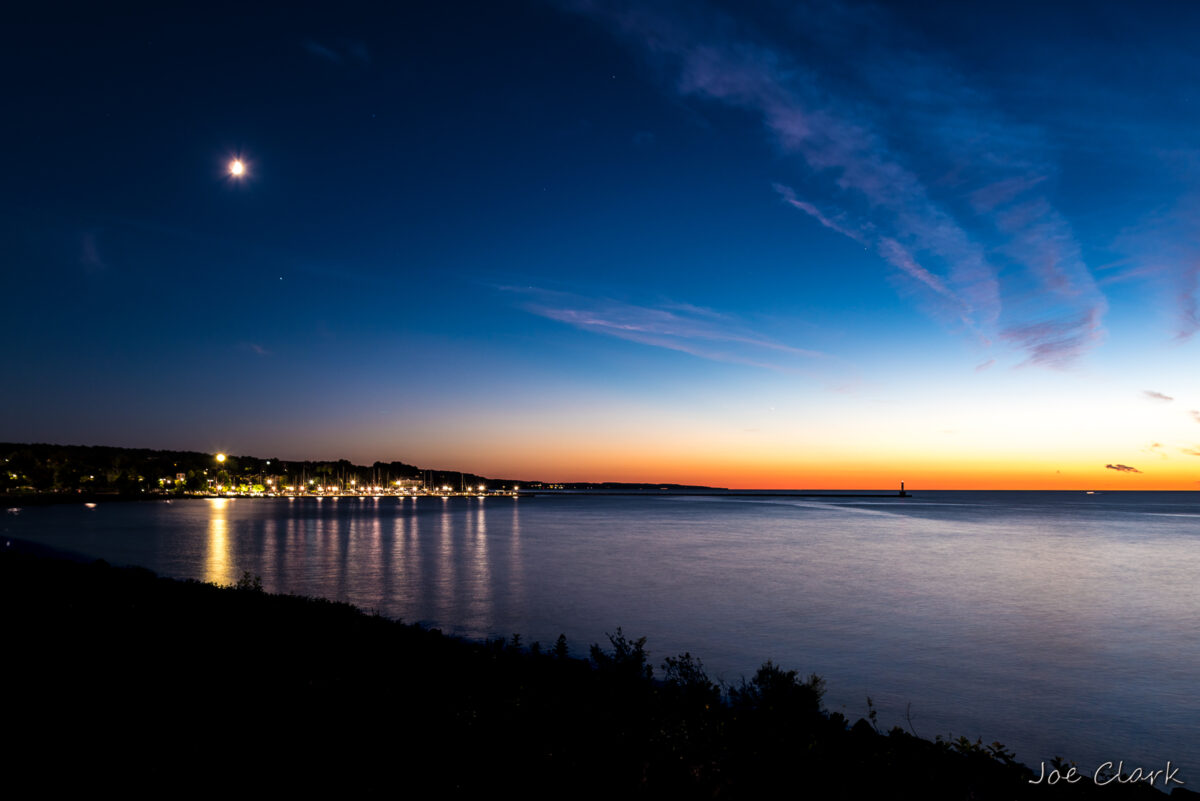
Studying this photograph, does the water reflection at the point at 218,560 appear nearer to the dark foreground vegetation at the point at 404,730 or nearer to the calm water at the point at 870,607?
the calm water at the point at 870,607

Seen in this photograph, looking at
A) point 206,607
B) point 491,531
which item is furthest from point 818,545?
point 206,607

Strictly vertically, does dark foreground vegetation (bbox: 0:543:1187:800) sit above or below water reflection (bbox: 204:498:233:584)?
above

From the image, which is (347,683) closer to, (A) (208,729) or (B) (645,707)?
(A) (208,729)

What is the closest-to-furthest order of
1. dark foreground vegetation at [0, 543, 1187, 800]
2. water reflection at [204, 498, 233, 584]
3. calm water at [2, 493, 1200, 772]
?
dark foreground vegetation at [0, 543, 1187, 800] < calm water at [2, 493, 1200, 772] < water reflection at [204, 498, 233, 584]

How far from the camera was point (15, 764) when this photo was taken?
272 inches

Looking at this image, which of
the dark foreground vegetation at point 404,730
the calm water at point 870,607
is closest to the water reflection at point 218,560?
the calm water at point 870,607

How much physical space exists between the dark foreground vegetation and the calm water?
6.91 m

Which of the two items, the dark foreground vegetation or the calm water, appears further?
the calm water

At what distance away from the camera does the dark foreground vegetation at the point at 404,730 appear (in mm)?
6992

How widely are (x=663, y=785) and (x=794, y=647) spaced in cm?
1667

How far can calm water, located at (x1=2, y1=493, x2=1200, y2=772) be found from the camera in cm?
1638

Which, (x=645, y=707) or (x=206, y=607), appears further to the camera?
(x=206, y=607)

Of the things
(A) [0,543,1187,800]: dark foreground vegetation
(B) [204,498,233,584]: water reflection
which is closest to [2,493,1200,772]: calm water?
(B) [204,498,233,584]: water reflection

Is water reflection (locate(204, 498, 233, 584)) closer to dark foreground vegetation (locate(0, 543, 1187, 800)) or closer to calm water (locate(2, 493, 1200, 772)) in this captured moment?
calm water (locate(2, 493, 1200, 772))
